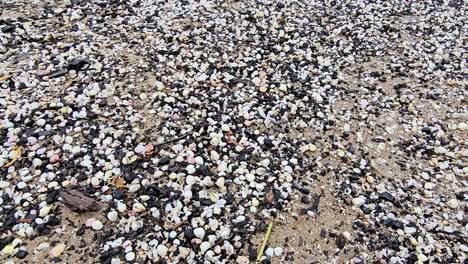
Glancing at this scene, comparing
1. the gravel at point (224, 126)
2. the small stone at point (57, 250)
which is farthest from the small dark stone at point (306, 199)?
the small stone at point (57, 250)

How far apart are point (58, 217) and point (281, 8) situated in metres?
4.68

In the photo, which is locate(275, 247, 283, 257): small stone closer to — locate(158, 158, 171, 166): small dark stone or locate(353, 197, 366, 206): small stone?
locate(353, 197, 366, 206): small stone

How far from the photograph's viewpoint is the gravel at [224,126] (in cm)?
364

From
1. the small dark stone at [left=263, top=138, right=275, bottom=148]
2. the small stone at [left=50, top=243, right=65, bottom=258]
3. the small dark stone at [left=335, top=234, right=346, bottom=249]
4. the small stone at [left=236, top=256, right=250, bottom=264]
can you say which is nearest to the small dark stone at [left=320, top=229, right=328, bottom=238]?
the small dark stone at [left=335, top=234, right=346, bottom=249]

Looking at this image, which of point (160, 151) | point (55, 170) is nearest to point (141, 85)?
point (160, 151)

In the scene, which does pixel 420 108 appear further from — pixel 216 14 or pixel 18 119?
pixel 18 119

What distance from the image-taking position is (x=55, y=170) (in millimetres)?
4031

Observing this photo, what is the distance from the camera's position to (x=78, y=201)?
3.74 meters

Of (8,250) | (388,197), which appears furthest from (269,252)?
(8,250)

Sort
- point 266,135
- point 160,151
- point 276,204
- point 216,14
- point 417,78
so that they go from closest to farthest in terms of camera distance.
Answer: point 276,204
point 160,151
point 266,135
point 417,78
point 216,14

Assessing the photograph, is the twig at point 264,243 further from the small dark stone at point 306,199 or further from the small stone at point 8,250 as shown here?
the small stone at point 8,250

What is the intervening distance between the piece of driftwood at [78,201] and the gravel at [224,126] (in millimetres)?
59

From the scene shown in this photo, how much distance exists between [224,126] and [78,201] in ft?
5.37

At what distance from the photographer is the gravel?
3.64m
